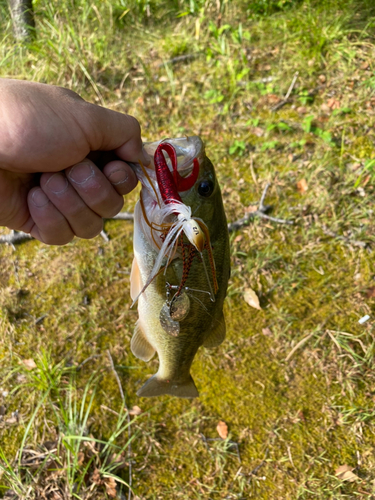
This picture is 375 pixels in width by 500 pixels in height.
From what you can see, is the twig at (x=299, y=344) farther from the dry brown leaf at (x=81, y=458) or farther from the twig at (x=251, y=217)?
the dry brown leaf at (x=81, y=458)

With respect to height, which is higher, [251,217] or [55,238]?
[55,238]

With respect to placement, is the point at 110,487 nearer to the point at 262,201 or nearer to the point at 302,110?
the point at 262,201

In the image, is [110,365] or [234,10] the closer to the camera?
[110,365]

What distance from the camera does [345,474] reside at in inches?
99.8

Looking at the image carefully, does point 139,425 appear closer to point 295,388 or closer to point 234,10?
point 295,388

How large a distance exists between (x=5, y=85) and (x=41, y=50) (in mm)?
3471

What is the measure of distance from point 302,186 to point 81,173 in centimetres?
259

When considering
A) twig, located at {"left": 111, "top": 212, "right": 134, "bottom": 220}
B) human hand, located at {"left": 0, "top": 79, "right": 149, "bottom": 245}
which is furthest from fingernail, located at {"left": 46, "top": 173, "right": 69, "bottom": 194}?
twig, located at {"left": 111, "top": 212, "right": 134, "bottom": 220}

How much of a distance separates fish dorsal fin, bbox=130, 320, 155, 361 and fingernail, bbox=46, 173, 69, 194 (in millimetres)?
935

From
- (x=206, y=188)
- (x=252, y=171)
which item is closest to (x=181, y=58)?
(x=252, y=171)

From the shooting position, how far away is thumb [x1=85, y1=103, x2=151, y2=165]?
5.41 feet

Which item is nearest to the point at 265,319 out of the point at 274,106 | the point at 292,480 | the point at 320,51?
the point at 292,480

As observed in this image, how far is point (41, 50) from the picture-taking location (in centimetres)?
437

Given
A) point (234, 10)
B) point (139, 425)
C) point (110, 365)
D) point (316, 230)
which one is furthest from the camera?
point (234, 10)
